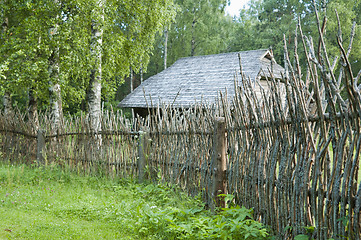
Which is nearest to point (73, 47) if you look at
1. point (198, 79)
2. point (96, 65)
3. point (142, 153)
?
point (96, 65)

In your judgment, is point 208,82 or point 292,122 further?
point 208,82

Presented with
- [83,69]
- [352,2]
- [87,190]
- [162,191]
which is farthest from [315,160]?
[352,2]

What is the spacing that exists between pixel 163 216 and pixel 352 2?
79.4 feet

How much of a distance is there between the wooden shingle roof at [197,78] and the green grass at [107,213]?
6.72 m

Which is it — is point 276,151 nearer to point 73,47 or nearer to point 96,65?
point 96,65

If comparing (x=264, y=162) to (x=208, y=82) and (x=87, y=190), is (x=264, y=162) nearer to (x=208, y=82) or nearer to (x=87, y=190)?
(x=87, y=190)

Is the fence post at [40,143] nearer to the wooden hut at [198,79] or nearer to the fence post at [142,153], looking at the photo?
the fence post at [142,153]

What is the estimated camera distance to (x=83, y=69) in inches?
398

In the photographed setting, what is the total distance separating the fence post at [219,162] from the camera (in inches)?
169

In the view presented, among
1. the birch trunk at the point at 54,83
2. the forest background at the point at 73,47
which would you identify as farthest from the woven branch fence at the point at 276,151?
the birch trunk at the point at 54,83

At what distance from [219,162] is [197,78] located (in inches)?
417

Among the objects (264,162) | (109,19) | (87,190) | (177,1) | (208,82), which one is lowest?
(87,190)

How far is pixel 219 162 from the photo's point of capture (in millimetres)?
4312

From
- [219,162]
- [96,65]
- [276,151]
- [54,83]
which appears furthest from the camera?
[96,65]
